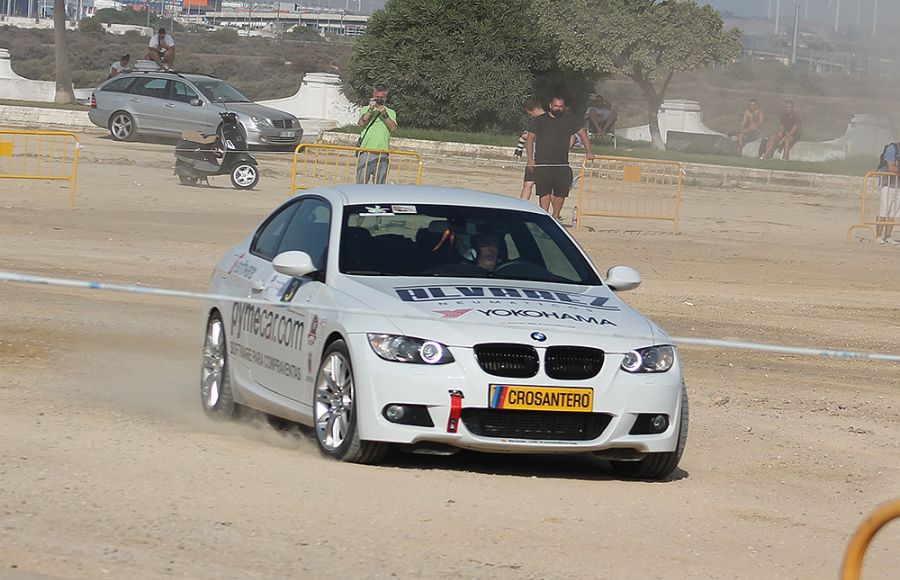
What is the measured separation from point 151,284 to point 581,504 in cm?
941

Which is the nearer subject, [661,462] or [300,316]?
[661,462]

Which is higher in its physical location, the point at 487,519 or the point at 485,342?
the point at 485,342

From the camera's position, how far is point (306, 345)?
28.7ft

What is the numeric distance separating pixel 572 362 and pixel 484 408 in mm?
502

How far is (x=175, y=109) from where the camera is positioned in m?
35.7

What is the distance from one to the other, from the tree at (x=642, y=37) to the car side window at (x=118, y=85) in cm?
1416

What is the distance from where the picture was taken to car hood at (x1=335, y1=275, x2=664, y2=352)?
8.09 m

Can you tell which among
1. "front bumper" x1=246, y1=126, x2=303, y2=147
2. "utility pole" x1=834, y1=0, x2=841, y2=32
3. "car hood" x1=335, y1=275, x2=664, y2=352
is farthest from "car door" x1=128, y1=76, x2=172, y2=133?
"car hood" x1=335, y1=275, x2=664, y2=352

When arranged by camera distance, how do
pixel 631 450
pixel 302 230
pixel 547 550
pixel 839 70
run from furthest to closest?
pixel 839 70 → pixel 302 230 → pixel 631 450 → pixel 547 550

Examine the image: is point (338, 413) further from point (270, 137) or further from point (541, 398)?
point (270, 137)

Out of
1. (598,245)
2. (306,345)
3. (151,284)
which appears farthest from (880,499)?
(598,245)

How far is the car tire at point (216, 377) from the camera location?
391 inches

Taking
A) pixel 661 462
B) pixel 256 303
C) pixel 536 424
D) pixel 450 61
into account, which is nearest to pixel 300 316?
pixel 256 303

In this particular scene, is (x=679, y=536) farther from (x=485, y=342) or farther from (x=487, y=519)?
(x=485, y=342)
